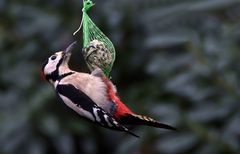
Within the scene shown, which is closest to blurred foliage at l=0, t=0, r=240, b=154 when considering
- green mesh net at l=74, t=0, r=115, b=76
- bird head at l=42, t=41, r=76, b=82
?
green mesh net at l=74, t=0, r=115, b=76

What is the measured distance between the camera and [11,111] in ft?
11.0

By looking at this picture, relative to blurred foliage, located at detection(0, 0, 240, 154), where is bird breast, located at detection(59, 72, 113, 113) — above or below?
below

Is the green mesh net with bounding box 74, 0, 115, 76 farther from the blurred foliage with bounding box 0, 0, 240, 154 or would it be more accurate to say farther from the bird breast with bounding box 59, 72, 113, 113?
the blurred foliage with bounding box 0, 0, 240, 154

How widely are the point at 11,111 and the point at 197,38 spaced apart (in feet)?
3.25

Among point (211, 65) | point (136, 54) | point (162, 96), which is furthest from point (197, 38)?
point (136, 54)

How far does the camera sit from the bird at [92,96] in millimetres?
1219

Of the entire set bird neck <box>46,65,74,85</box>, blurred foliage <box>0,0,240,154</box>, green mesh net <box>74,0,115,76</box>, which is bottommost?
bird neck <box>46,65,74,85</box>

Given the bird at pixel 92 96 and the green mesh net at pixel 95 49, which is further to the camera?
the green mesh net at pixel 95 49

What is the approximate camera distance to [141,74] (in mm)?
3553

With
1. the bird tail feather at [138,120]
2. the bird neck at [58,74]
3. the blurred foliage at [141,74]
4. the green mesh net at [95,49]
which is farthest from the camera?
the blurred foliage at [141,74]

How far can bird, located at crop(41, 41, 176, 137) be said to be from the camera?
1.22 meters

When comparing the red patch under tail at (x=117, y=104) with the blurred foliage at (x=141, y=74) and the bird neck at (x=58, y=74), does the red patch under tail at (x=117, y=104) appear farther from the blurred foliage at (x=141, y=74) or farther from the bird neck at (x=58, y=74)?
the blurred foliage at (x=141, y=74)

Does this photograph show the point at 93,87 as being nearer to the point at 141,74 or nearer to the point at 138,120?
the point at 138,120

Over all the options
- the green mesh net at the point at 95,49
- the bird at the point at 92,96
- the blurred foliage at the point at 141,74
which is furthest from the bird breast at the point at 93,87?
the blurred foliage at the point at 141,74
